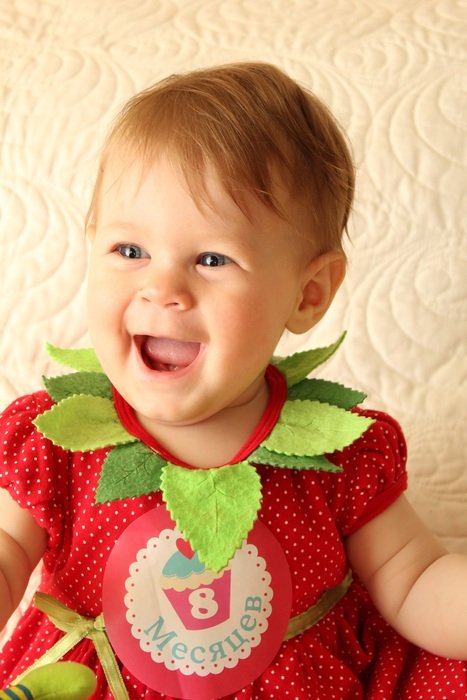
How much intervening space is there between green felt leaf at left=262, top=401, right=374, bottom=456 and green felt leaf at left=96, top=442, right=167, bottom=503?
0.31 ft

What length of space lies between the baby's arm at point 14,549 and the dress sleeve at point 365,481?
248 mm

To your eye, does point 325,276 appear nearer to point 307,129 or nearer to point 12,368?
point 307,129

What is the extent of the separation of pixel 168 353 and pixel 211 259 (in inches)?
3.1

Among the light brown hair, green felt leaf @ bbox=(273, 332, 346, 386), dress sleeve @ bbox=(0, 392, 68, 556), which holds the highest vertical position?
the light brown hair

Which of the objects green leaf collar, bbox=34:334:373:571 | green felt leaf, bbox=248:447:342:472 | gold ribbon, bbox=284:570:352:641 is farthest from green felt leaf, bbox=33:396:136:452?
gold ribbon, bbox=284:570:352:641

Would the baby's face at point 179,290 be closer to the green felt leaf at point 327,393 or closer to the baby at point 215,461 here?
the baby at point 215,461

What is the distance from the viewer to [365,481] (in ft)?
2.76

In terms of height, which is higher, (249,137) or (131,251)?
(249,137)

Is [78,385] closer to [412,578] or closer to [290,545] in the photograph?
[290,545]

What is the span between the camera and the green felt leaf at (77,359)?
890mm

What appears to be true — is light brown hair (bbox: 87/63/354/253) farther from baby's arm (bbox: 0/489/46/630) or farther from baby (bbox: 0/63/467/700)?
baby's arm (bbox: 0/489/46/630)

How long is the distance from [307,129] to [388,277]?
0.47 m

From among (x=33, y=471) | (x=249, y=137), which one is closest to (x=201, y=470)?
(x=33, y=471)

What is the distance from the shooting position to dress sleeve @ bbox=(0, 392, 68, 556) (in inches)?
30.6
